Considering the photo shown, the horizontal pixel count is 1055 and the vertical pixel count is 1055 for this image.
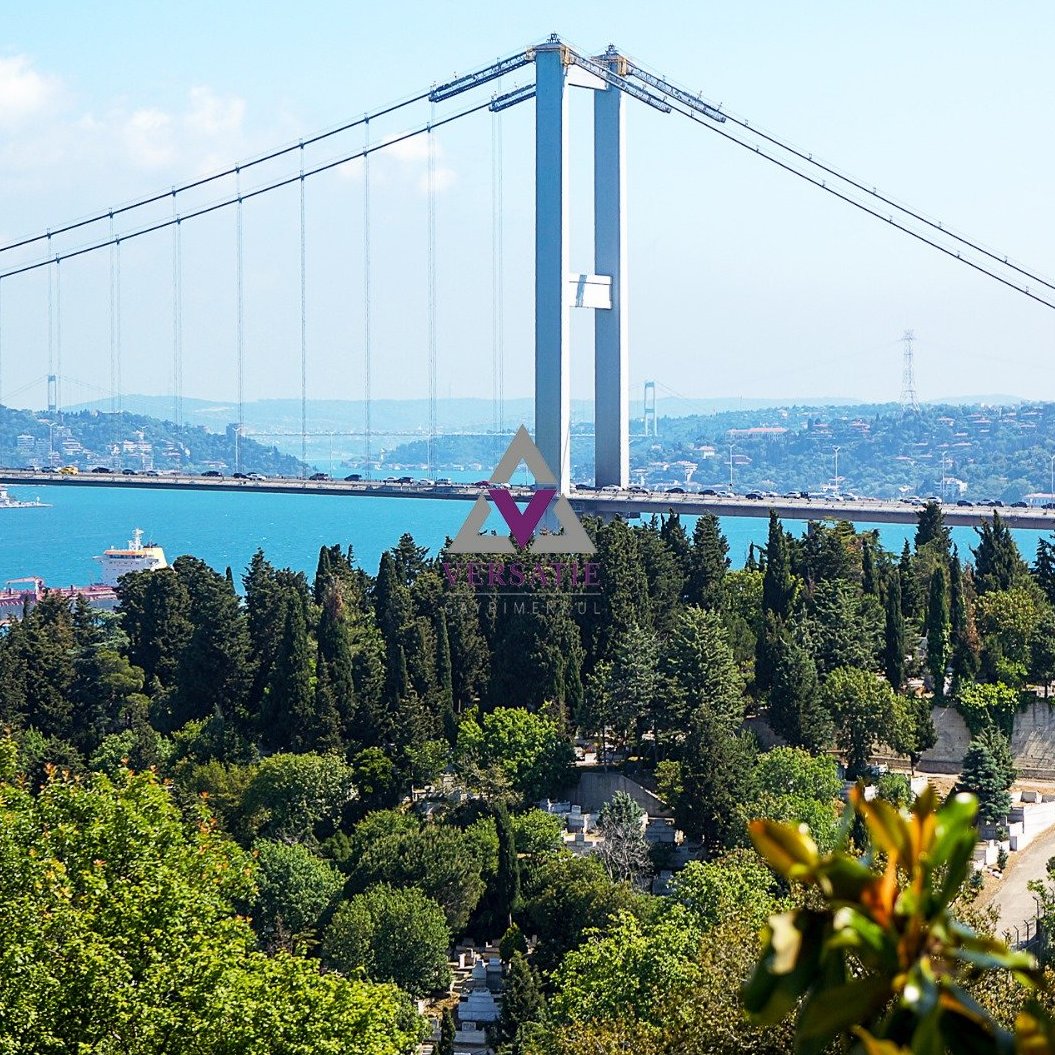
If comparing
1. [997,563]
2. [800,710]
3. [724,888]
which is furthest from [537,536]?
[724,888]

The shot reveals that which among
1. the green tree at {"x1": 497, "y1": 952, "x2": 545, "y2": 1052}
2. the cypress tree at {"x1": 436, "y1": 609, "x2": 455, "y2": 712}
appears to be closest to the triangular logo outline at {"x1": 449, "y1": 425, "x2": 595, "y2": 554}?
the cypress tree at {"x1": 436, "y1": 609, "x2": 455, "y2": 712}

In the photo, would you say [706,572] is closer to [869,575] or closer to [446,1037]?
[869,575]

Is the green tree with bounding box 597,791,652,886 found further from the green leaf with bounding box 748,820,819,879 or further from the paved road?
the green leaf with bounding box 748,820,819,879

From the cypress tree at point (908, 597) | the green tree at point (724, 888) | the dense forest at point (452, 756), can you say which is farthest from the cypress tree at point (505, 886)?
the cypress tree at point (908, 597)

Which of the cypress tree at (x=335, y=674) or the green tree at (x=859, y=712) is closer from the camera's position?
the green tree at (x=859, y=712)

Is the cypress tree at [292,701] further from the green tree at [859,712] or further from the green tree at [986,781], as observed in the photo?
the green tree at [986,781]

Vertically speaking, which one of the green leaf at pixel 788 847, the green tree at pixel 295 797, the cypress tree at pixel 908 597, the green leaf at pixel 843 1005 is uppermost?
the green leaf at pixel 788 847

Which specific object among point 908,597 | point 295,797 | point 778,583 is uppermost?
point 778,583
